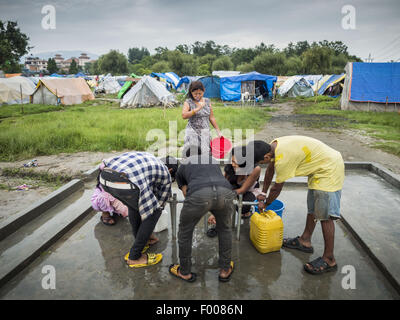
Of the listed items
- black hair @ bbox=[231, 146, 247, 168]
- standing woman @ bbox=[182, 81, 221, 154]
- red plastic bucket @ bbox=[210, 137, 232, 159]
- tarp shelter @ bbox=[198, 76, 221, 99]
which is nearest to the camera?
black hair @ bbox=[231, 146, 247, 168]

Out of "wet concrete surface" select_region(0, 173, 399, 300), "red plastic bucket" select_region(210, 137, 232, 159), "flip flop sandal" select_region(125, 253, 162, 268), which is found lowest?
"wet concrete surface" select_region(0, 173, 399, 300)

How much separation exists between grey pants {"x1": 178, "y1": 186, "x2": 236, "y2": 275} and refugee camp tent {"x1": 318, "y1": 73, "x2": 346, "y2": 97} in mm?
24874

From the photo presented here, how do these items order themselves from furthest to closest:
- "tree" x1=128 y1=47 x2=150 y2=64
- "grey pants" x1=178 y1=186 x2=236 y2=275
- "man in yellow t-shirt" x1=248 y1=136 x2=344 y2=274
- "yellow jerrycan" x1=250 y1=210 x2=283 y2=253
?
"tree" x1=128 y1=47 x2=150 y2=64 → "yellow jerrycan" x1=250 y1=210 x2=283 y2=253 → "man in yellow t-shirt" x1=248 y1=136 x2=344 y2=274 → "grey pants" x1=178 y1=186 x2=236 y2=275

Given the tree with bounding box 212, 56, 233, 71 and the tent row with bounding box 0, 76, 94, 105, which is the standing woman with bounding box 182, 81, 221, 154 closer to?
the tent row with bounding box 0, 76, 94, 105

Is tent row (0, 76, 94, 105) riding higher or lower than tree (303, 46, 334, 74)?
lower

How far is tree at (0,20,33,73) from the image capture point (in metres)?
28.7

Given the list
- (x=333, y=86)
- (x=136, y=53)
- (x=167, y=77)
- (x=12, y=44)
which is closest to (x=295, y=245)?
(x=333, y=86)

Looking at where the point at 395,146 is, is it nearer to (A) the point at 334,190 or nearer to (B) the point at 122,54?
(A) the point at 334,190

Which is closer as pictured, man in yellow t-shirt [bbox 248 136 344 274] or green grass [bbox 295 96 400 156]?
man in yellow t-shirt [bbox 248 136 344 274]

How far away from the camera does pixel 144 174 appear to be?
255 cm

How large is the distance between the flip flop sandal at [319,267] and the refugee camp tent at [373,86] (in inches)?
641

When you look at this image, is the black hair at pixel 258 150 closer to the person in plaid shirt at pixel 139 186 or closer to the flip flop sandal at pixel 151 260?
the person in plaid shirt at pixel 139 186

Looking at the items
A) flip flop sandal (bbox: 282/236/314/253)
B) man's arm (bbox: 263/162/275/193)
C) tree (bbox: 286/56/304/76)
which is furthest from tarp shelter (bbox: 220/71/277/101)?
tree (bbox: 286/56/304/76)

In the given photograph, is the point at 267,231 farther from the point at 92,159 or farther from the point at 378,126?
the point at 378,126
